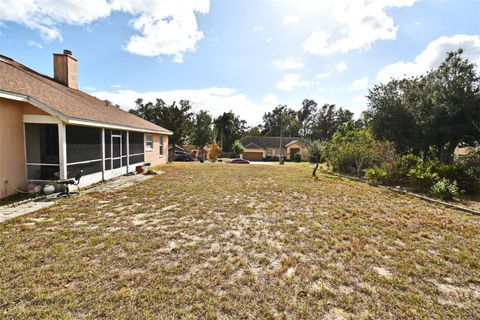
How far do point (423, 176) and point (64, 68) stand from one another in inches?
784

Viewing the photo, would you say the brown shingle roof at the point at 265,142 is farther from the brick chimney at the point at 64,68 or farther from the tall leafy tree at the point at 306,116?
the brick chimney at the point at 64,68

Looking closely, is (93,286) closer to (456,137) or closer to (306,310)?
(306,310)

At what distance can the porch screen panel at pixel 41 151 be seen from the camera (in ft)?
26.3

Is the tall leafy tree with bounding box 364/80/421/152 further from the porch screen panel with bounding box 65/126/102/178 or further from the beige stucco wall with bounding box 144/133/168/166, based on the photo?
the porch screen panel with bounding box 65/126/102/178

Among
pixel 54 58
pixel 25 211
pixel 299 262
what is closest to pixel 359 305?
pixel 299 262

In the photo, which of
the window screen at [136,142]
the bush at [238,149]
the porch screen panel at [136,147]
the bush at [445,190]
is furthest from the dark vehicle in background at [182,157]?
the bush at [445,190]

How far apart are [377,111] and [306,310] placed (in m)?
19.7

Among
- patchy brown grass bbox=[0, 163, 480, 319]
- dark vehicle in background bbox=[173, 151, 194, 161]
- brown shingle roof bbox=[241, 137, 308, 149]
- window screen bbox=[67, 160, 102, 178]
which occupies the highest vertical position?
brown shingle roof bbox=[241, 137, 308, 149]

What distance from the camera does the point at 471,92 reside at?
43.6ft

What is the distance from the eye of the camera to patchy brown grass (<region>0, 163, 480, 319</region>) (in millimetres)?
2744

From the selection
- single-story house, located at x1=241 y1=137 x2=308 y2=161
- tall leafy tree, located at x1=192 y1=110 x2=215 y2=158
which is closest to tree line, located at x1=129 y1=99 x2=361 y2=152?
tall leafy tree, located at x1=192 y1=110 x2=215 y2=158

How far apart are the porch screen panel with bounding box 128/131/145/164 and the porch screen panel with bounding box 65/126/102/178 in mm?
3420

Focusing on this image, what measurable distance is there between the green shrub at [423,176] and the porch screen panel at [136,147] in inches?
597

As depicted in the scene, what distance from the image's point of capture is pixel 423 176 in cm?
987
